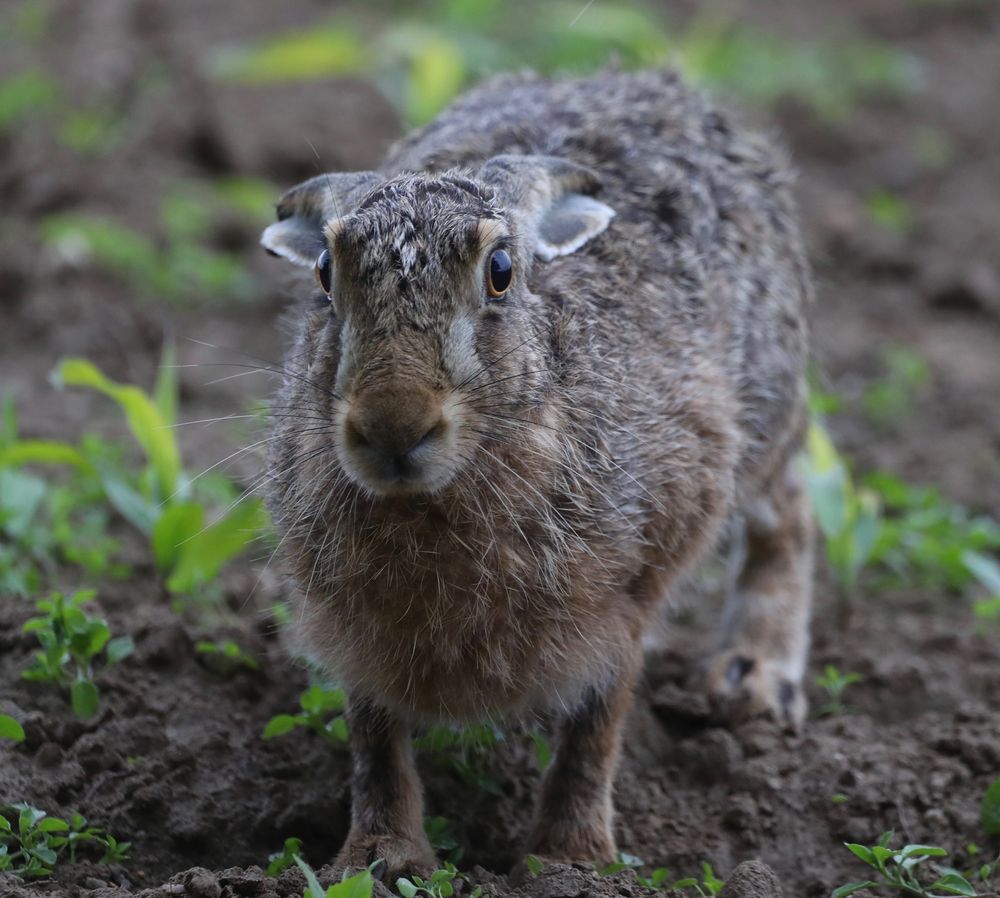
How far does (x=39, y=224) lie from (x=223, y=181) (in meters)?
1.33

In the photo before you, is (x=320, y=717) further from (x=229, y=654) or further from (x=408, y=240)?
(x=408, y=240)

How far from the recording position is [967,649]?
6191 mm

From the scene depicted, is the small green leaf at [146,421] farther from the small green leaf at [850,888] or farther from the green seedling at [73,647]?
the small green leaf at [850,888]

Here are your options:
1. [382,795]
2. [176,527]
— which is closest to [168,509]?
[176,527]

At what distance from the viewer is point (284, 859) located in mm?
4383

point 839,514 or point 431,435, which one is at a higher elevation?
point 431,435

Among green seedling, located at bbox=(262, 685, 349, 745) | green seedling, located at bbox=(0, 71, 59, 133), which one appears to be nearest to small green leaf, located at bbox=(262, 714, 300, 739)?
green seedling, located at bbox=(262, 685, 349, 745)

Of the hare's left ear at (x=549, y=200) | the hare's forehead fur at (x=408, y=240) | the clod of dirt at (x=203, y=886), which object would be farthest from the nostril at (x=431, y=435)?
the clod of dirt at (x=203, y=886)

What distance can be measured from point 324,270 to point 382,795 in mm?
1594

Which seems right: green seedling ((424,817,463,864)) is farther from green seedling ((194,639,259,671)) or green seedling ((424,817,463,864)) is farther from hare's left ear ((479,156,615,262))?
hare's left ear ((479,156,615,262))

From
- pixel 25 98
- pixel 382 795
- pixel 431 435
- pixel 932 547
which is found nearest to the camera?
pixel 431 435

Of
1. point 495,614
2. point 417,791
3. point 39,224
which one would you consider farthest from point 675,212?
point 39,224

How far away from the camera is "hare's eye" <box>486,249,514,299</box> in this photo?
424cm

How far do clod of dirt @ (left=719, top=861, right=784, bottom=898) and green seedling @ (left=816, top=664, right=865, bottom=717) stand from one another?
1.41m
